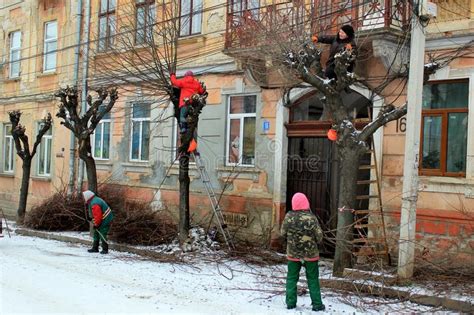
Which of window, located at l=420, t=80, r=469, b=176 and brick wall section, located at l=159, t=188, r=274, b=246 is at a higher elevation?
window, located at l=420, t=80, r=469, b=176

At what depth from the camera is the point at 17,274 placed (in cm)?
945

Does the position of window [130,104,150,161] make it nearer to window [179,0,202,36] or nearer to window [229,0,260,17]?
window [179,0,202,36]

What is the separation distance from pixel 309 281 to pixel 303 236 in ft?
2.00

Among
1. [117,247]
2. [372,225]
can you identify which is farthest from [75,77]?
[372,225]

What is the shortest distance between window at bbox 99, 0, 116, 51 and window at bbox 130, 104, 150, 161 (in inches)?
82.1

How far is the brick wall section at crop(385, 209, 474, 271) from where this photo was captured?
32.2 feet

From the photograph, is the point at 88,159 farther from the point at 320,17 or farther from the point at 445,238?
the point at 445,238

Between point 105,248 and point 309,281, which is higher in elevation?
point 309,281

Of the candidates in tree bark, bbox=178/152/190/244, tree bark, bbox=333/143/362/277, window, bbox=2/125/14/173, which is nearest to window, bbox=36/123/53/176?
window, bbox=2/125/14/173

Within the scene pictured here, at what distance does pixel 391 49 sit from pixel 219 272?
5295 millimetres

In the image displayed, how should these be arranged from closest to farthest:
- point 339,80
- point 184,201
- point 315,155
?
point 339,80
point 184,201
point 315,155

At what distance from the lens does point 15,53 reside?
2291 cm

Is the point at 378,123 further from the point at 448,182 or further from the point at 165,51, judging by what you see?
the point at 165,51

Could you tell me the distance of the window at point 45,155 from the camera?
2097 centimetres
